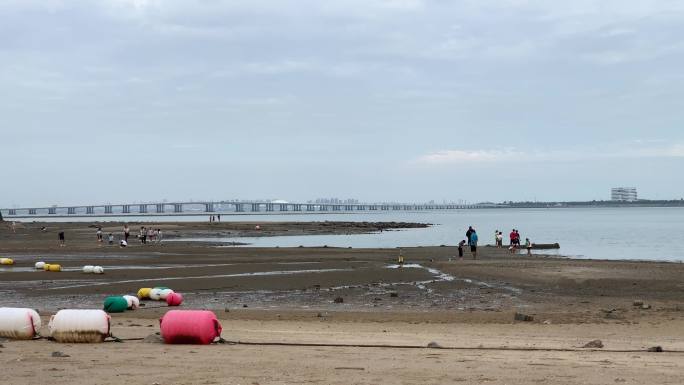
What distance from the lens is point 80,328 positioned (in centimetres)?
1309

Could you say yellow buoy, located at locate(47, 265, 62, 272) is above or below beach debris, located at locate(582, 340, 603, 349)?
below

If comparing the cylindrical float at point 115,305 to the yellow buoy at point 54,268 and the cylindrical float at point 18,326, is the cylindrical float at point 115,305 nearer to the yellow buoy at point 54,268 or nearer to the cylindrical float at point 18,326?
the cylindrical float at point 18,326

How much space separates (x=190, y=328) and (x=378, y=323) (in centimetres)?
525

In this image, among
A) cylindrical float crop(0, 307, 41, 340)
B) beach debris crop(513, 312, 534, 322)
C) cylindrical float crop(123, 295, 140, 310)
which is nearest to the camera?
cylindrical float crop(0, 307, 41, 340)

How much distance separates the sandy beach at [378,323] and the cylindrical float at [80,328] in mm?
313

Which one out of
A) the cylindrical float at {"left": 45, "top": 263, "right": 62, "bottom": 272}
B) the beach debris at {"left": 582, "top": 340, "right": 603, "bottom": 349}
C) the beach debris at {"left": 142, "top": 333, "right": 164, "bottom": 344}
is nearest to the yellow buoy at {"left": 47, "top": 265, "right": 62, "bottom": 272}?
the cylindrical float at {"left": 45, "top": 263, "right": 62, "bottom": 272}

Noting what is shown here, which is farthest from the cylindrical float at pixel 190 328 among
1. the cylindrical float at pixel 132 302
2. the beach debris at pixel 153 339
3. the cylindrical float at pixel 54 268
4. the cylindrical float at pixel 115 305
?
the cylindrical float at pixel 54 268

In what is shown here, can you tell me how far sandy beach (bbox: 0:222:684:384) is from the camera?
10344 millimetres

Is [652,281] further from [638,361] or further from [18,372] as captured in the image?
[18,372]

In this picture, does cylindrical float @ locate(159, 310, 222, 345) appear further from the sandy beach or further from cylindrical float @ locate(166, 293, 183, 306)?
cylindrical float @ locate(166, 293, 183, 306)

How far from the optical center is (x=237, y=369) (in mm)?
10555

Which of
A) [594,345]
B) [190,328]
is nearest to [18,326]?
[190,328]

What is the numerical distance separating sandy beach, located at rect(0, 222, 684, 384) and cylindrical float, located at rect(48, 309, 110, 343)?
0.31 m

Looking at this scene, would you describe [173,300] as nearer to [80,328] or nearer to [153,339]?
[153,339]
